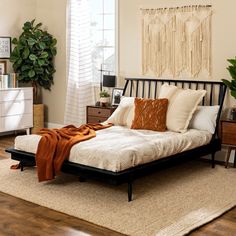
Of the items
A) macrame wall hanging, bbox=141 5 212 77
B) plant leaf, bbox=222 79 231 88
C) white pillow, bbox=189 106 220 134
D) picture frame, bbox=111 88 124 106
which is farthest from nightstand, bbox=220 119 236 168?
picture frame, bbox=111 88 124 106

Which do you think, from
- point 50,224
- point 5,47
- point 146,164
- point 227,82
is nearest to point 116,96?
point 227,82

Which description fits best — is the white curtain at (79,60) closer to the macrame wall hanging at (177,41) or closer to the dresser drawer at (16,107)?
the dresser drawer at (16,107)

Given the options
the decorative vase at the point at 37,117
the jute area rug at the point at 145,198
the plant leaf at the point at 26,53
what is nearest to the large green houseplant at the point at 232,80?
the jute area rug at the point at 145,198

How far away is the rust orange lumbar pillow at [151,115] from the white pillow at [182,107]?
77mm

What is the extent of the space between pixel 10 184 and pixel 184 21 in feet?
9.92

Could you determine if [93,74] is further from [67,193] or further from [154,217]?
[154,217]

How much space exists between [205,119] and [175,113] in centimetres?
37

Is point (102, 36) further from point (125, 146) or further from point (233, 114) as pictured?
point (125, 146)

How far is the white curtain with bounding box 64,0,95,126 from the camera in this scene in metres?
6.98

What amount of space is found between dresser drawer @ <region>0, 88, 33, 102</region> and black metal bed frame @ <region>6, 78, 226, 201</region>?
1769 millimetres

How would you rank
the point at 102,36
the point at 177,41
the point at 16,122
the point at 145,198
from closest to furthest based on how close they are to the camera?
the point at 145,198 < the point at 177,41 < the point at 102,36 < the point at 16,122

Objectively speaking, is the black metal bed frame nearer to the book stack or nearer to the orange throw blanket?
the orange throw blanket

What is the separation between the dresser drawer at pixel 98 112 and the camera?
6.25m

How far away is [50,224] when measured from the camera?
142 inches
